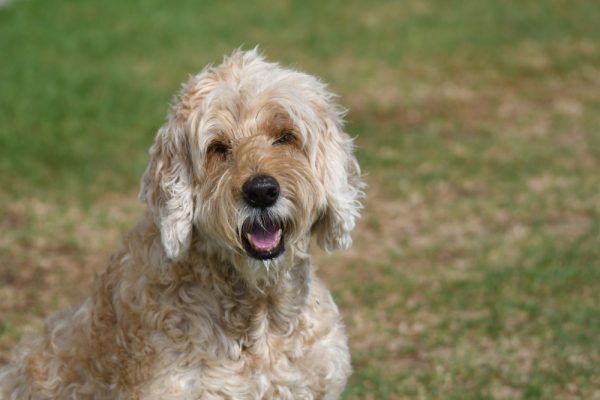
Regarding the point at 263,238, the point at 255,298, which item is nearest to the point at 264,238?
the point at 263,238

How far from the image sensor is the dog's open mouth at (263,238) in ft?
13.0

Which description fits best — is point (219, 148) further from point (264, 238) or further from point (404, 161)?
point (404, 161)

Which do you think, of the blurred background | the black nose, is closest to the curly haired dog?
the black nose

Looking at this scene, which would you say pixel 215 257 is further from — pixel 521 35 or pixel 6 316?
pixel 521 35

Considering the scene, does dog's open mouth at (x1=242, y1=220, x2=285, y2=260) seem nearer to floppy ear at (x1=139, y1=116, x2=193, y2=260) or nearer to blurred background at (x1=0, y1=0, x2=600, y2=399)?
floppy ear at (x1=139, y1=116, x2=193, y2=260)

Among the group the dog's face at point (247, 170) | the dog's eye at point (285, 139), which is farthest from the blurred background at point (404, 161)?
the dog's eye at point (285, 139)

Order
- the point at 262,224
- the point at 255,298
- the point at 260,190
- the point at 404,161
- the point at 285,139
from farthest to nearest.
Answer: the point at 404,161, the point at 255,298, the point at 285,139, the point at 262,224, the point at 260,190

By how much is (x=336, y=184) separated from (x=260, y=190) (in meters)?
0.38

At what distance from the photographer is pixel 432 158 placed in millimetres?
10336

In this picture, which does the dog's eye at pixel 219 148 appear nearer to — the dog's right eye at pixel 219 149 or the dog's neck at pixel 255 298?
the dog's right eye at pixel 219 149

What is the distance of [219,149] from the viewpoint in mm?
4070

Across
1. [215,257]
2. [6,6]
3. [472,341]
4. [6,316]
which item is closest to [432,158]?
[472,341]

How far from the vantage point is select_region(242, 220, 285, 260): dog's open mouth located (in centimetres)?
398

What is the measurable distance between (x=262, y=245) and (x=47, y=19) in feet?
37.5
